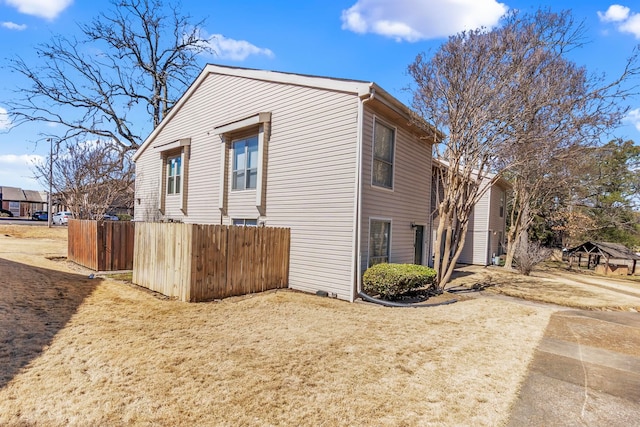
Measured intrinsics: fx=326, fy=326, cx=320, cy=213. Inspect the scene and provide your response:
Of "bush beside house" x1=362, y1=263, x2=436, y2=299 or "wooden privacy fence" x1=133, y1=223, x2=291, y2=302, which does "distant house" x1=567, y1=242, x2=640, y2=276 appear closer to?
"bush beside house" x1=362, y1=263, x2=436, y2=299

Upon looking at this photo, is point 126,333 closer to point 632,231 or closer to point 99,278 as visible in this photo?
point 99,278

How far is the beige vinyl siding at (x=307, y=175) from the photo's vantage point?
27.3 ft

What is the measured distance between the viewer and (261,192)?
10047mm

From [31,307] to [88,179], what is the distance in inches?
572

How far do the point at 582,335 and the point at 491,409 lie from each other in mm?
4165

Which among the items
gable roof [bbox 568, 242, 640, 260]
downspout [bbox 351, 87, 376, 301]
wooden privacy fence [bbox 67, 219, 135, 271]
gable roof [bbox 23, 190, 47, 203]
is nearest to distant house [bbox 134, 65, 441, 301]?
downspout [bbox 351, 87, 376, 301]

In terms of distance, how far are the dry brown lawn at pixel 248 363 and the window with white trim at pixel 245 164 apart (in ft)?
16.0

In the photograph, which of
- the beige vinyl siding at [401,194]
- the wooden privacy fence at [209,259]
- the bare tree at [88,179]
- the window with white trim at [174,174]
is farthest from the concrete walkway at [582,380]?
the bare tree at [88,179]

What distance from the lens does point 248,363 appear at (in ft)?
13.3

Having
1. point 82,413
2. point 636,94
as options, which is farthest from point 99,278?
point 636,94

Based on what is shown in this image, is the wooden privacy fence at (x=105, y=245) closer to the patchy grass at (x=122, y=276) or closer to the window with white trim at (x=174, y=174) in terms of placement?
the patchy grass at (x=122, y=276)

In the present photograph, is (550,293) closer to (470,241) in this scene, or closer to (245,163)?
(470,241)

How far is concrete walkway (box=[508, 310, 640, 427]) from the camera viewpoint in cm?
322

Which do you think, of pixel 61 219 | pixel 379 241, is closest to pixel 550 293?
pixel 379 241
